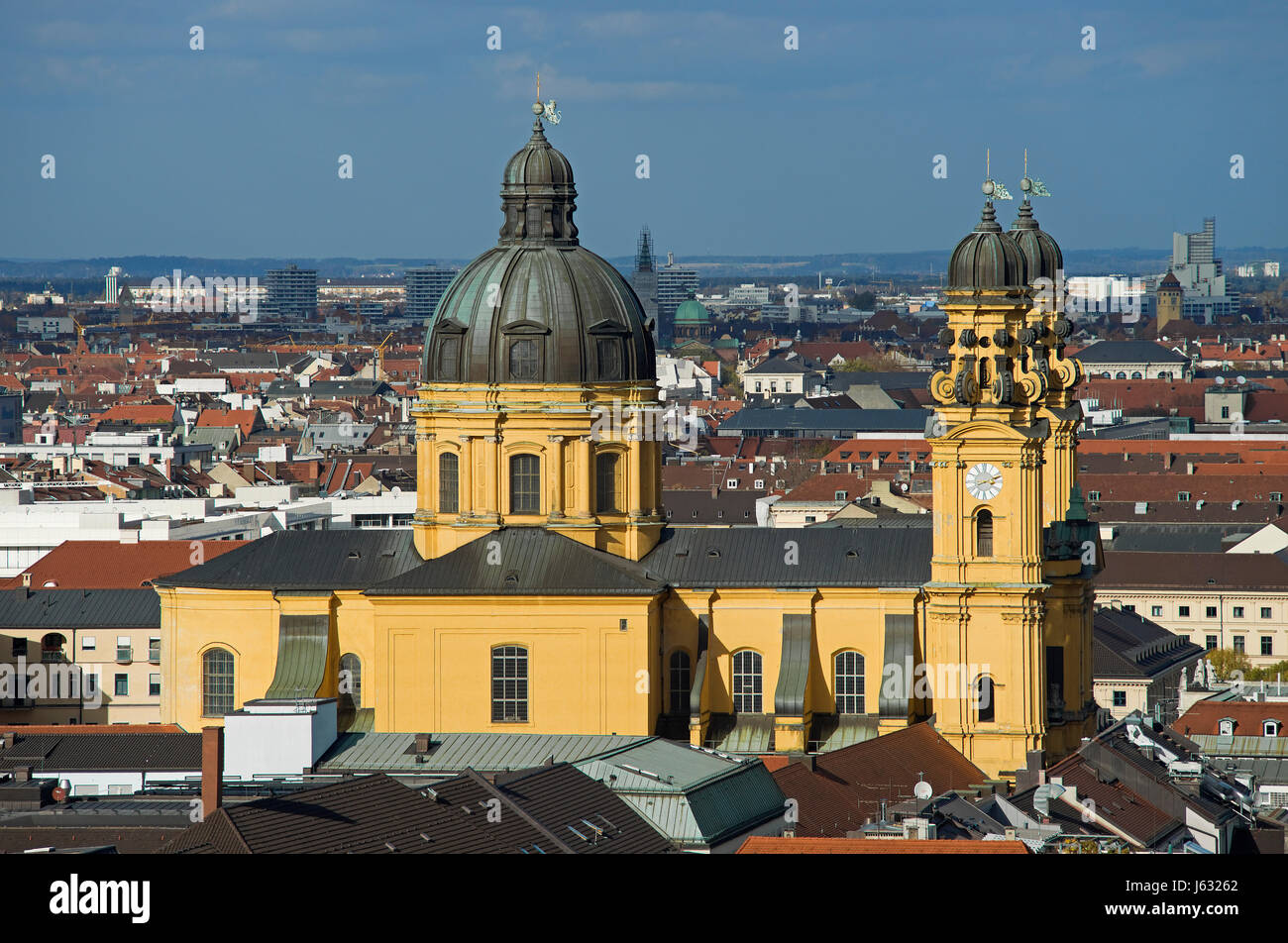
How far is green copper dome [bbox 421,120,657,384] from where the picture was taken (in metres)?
61.5

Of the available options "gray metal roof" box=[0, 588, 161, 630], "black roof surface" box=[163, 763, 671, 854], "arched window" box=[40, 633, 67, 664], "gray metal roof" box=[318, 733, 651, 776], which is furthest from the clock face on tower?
"arched window" box=[40, 633, 67, 664]

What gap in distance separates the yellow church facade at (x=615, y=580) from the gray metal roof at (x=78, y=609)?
15805mm

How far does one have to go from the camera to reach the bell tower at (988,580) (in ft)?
191

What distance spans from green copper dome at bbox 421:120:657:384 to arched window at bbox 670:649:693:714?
6718 mm

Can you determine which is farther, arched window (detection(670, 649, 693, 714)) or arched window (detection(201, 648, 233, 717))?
arched window (detection(201, 648, 233, 717))

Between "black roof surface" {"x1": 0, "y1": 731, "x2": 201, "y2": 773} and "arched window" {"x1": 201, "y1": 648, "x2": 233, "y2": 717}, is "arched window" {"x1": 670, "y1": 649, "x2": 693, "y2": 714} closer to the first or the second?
"arched window" {"x1": 201, "y1": 648, "x2": 233, "y2": 717}

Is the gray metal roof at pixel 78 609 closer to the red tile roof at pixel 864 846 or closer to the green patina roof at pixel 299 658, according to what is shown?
the green patina roof at pixel 299 658

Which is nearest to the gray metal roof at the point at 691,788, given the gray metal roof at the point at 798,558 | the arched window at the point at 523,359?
the gray metal roof at the point at 798,558

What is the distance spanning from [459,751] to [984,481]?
1300 cm

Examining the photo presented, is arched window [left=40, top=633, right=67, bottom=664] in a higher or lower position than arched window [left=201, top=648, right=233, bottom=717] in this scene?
lower

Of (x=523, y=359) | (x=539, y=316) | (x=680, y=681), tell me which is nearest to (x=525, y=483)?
(x=523, y=359)
